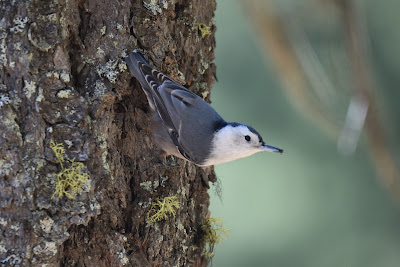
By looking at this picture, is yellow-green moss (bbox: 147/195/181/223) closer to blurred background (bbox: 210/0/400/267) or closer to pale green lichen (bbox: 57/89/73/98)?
pale green lichen (bbox: 57/89/73/98)

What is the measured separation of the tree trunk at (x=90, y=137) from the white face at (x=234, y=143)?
184 mm

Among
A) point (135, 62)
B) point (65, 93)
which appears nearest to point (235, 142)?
point (135, 62)

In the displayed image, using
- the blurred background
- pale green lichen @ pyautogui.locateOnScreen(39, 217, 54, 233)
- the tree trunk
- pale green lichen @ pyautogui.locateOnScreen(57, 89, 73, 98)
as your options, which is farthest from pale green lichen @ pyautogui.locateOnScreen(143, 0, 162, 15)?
the blurred background

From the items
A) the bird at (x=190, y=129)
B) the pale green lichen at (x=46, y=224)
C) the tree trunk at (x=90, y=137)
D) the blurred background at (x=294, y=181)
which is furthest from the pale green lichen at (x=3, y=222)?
the blurred background at (x=294, y=181)

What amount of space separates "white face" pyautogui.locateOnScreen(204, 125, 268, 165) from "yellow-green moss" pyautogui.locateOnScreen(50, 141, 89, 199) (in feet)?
2.27

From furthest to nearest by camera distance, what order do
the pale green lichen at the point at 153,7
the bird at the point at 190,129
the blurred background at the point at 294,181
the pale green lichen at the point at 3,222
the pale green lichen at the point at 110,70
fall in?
1. the blurred background at the point at 294,181
2. the bird at the point at 190,129
3. the pale green lichen at the point at 153,7
4. the pale green lichen at the point at 110,70
5. the pale green lichen at the point at 3,222

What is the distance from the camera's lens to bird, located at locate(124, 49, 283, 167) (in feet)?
7.29

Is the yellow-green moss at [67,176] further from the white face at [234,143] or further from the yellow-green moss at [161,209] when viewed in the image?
the white face at [234,143]

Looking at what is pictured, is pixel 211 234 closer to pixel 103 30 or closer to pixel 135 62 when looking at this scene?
pixel 135 62

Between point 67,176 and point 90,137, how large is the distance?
0.16 metres

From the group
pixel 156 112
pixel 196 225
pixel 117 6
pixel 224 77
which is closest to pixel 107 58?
pixel 117 6

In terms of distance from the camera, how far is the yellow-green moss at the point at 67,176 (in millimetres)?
1832

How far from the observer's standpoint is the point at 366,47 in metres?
1.78

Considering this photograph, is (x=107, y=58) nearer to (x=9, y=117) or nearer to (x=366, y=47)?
(x=9, y=117)
